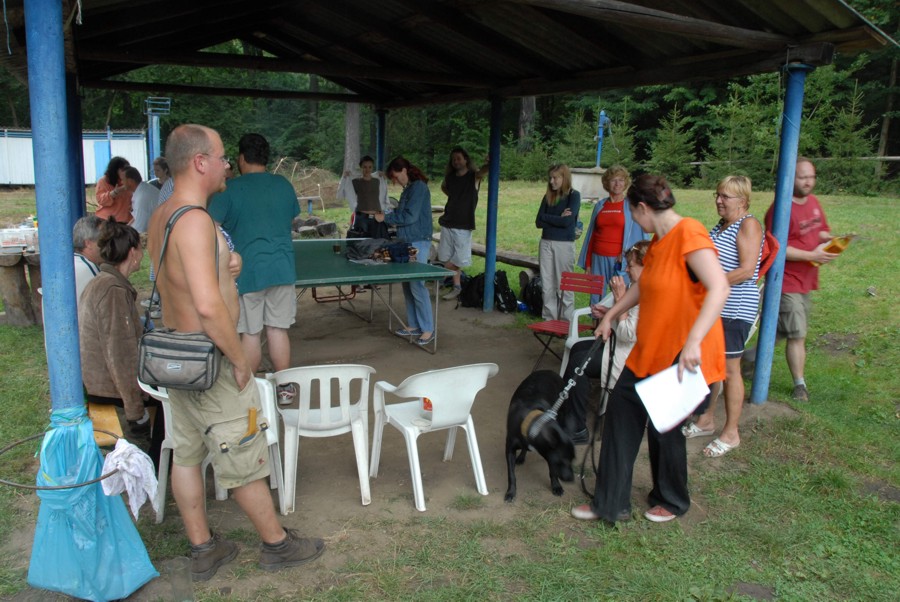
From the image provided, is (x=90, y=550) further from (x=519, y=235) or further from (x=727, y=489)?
(x=519, y=235)

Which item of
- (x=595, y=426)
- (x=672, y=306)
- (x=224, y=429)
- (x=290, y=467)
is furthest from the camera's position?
(x=595, y=426)

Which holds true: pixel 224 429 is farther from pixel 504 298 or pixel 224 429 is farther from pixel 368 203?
pixel 368 203

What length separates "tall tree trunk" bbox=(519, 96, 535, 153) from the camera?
25.4m

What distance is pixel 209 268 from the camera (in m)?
2.36

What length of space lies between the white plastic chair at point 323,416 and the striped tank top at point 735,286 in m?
2.17

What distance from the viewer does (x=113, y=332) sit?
323 cm

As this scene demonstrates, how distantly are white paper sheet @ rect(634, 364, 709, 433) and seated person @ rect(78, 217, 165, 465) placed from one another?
92.7 inches

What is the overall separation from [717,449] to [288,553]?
2.61m

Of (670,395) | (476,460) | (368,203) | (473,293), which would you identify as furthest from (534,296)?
(670,395)

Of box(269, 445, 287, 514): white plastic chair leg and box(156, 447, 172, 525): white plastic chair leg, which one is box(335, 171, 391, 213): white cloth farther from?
box(156, 447, 172, 525): white plastic chair leg

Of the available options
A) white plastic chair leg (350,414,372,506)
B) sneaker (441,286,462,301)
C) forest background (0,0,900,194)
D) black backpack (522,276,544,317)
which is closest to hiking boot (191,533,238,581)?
white plastic chair leg (350,414,372,506)

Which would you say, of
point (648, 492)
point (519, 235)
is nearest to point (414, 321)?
point (648, 492)

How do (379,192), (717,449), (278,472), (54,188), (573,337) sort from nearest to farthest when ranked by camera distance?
1. (54,188)
2. (278,472)
3. (717,449)
4. (573,337)
5. (379,192)

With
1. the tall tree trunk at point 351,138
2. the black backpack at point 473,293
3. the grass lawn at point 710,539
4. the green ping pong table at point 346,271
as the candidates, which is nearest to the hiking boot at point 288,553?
the grass lawn at point 710,539
